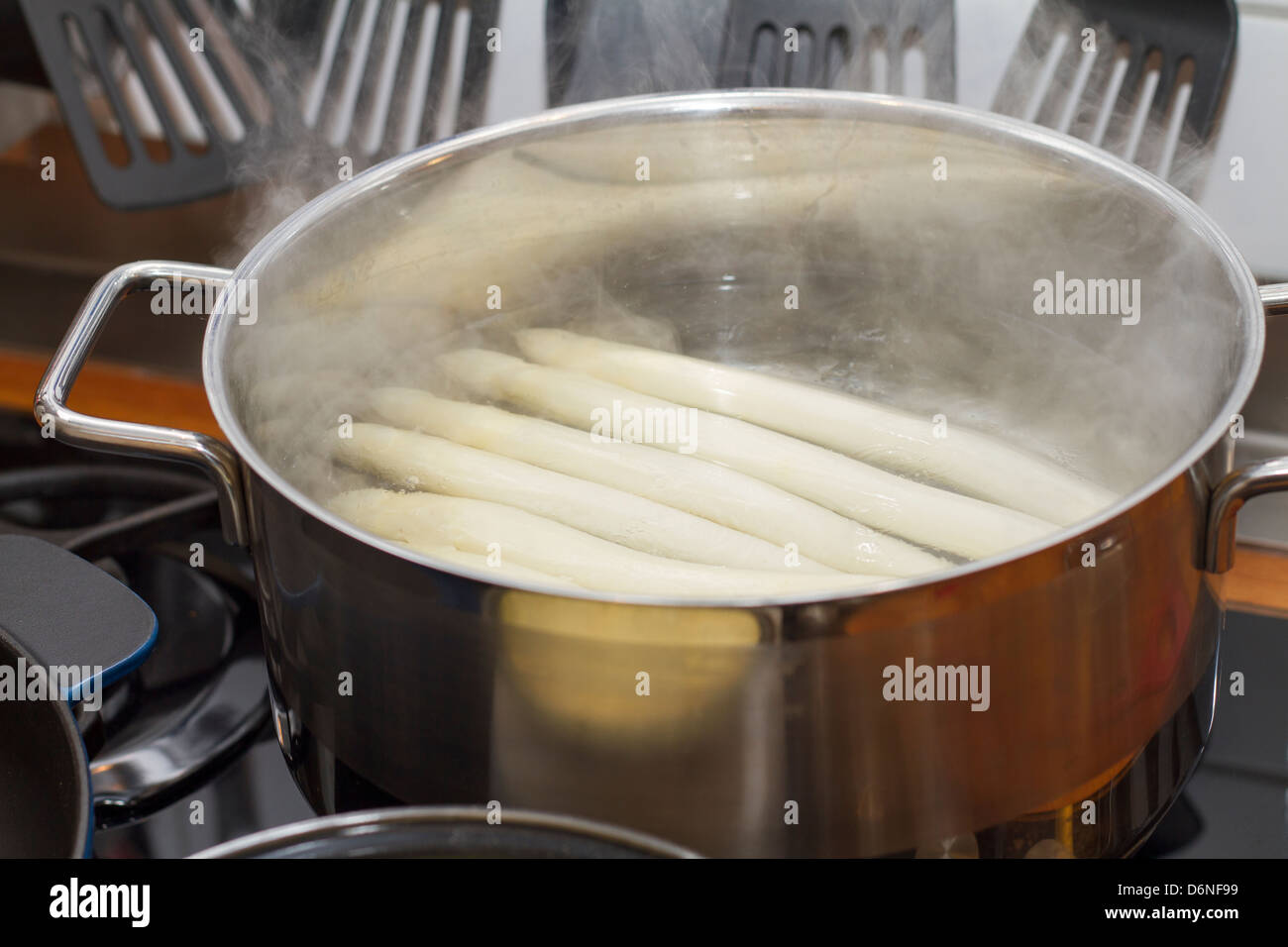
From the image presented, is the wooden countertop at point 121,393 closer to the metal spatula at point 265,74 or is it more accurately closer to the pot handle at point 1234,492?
→ the metal spatula at point 265,74

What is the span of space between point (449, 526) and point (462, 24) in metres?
0.46

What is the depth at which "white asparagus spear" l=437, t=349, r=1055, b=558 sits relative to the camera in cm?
59

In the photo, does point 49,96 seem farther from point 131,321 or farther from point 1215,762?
point 1215,762

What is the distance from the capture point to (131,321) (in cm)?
91

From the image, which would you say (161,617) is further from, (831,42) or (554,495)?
(831,42)

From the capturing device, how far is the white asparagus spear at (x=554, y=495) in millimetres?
585

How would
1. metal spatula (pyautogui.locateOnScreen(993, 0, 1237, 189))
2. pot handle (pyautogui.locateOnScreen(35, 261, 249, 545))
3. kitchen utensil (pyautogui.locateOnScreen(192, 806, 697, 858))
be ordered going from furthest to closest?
metal spatula (pyautogui.locateOnScreen(993, 0, 1237, 189)), pot handle (pyautogui.locateOnScreen(35, 261, 249, 545)), kitchen utensil (pyautogui.locateOnScreen(192, 806, 697, 858))

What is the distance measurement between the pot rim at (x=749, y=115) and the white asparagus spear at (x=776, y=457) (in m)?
0.14

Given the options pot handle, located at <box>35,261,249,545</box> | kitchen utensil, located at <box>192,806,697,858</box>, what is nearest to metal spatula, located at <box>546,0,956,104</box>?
pot handle, located at <box>35,261,249,545</box>

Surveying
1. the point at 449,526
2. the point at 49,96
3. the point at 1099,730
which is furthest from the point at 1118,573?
the point at 49,96

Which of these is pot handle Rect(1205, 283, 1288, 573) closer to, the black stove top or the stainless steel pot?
the stainless steel pot

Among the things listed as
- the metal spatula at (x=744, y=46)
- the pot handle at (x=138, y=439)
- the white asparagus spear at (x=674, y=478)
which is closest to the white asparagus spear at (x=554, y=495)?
the white asparagus spear at (x=674, y=478)

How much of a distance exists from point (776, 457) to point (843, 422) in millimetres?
53

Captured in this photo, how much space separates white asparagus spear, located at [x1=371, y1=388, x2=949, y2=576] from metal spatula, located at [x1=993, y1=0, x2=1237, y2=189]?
0.29 metres
